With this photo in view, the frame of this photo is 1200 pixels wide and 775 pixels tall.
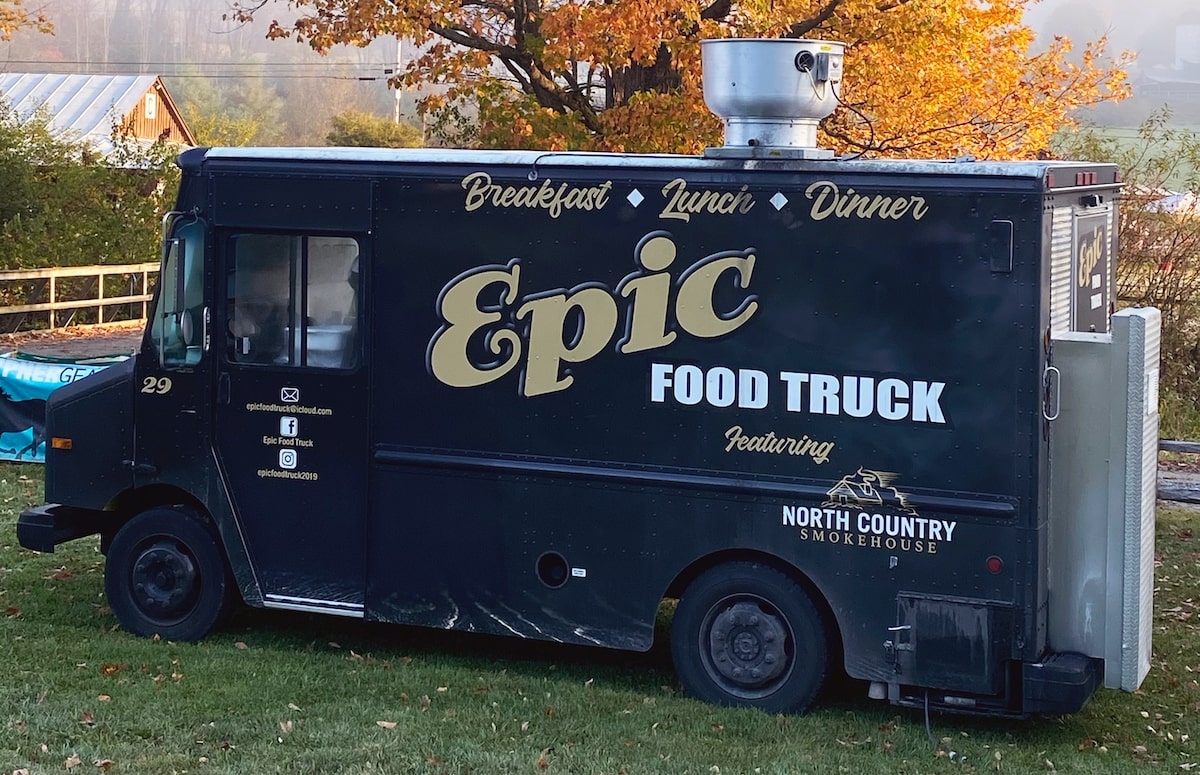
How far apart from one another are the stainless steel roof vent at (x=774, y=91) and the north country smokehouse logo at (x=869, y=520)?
1.70 metres

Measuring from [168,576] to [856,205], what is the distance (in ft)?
14.5

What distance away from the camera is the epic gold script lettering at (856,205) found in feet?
22.0

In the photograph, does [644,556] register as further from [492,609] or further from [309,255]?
[309,255]

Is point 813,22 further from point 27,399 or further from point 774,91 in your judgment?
point 27,399

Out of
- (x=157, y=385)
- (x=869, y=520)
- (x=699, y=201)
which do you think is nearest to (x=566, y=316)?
(x=699, y=201)

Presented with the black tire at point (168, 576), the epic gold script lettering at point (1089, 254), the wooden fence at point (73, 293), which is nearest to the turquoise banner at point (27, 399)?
the black tire at point (168, 576)

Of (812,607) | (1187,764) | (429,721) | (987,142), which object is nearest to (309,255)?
(429,721)

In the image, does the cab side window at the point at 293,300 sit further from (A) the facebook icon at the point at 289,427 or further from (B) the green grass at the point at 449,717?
(B) the green grass at the point at 449,717

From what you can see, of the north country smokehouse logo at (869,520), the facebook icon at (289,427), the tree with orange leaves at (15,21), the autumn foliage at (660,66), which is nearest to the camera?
the north country smokehouse logo at (869,520)

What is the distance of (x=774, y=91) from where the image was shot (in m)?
7.40

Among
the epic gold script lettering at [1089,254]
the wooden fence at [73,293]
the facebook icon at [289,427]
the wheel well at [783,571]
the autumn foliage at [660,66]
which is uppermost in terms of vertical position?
the autumn foliage at [660,66]

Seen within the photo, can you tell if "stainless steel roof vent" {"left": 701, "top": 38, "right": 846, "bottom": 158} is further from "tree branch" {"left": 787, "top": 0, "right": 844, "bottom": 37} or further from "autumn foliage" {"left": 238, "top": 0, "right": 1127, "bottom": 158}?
"tree branch" {"left": 787, "top": 0, "right": 844, "bottom": 37}

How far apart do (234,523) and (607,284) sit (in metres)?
2.56

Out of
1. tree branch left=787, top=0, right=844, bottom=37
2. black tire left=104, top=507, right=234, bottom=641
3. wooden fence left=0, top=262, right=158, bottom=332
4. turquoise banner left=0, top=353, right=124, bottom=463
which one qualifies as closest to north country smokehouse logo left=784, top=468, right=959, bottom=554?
black tire left=104, top=507, right=234, bottom=641
